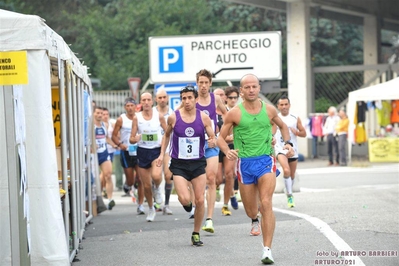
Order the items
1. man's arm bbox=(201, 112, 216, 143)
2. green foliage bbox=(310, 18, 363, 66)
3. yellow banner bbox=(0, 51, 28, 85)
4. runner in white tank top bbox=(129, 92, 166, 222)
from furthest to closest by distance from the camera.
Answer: green foliage bbox=(310, 18, 363, 66), runner in white tank top bbox=(129, 92, 166, 222), man's arm bbox=(201, 112, 216, 143), yellow banner bbox=(0, 51, 28, 85)

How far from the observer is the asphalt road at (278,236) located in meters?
10.1

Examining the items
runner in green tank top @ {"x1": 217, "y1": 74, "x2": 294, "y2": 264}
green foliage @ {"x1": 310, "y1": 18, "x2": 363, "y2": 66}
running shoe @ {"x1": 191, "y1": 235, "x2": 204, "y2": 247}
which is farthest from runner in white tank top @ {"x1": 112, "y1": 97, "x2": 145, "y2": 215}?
green foliage @ {"x1": 310, "y1": 18, "x2": 363, "y2": 66}

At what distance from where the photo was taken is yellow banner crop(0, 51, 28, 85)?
7.88 m

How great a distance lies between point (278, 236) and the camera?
470 inches

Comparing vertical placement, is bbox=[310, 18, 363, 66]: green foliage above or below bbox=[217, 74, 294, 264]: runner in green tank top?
above

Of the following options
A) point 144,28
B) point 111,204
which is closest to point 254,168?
point 111,204

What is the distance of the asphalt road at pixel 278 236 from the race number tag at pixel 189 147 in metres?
1.08

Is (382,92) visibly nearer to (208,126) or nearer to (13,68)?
(208,126)

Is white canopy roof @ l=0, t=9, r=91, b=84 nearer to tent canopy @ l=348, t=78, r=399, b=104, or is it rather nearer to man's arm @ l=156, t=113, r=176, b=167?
man's arm @ l=156, t=113, r=176, b=167

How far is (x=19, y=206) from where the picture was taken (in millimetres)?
8031

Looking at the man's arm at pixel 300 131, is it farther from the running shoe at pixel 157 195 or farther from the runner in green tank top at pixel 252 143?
the runner in green tank top at pixel 252 143

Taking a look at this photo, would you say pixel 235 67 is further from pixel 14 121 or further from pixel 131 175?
pixel 14 121

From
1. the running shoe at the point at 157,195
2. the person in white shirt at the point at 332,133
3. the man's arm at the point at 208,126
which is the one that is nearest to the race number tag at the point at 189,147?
the man's arm at the point at 208,126

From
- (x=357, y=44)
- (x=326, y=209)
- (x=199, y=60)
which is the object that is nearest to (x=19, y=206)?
(x=326, y=209)
